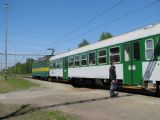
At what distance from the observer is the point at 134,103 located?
13680 mm

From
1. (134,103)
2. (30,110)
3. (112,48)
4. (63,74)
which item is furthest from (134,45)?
(63,74)

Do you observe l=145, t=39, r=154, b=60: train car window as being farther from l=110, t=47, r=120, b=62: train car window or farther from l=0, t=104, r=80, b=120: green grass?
l=0, t=104, r=80, b=120: green grass

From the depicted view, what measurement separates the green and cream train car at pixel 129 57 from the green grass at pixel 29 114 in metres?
5.24

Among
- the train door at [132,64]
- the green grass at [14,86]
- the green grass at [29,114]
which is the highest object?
the train door at [132,64]

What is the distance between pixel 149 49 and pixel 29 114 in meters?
6.23

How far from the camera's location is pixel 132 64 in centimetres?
1712

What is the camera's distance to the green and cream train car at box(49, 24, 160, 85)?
1552 cm

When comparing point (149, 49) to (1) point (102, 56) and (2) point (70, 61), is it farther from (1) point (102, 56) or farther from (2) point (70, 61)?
(2) point (70, 61)

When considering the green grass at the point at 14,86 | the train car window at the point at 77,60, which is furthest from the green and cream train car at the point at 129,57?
the green grass at the point at 14,86

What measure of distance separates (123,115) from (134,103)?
2.61 m

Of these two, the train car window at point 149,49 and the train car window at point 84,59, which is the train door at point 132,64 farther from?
the train car window at point 84,59

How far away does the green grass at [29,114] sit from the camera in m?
11.8

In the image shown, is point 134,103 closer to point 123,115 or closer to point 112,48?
point 123,115

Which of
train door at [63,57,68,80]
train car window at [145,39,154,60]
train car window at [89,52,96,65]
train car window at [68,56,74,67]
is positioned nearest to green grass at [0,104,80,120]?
train car window at [145,39,154,60]
